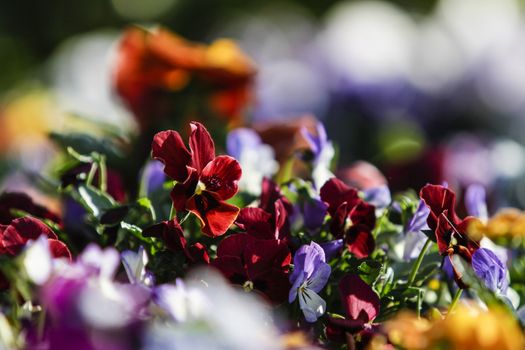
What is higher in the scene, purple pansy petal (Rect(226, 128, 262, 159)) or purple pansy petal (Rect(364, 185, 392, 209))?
purple pansy petal (Rect(364, 185, 392, 209))

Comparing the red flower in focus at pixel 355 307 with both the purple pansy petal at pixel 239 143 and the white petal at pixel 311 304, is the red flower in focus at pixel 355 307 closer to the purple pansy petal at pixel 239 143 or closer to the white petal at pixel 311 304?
the white petal at pixel 311 304

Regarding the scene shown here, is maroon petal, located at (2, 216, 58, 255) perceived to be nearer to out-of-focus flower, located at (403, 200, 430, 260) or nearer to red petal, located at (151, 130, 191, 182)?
red petal, located at (151, 130, 191, 182)

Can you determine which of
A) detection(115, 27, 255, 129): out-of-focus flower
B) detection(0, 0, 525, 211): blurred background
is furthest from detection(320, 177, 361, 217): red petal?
detection(115, 27, 255, 129): out-of-focus flower

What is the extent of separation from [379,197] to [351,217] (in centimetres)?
9

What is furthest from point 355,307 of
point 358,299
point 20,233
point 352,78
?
point 352,78

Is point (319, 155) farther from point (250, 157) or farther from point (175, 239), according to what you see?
point (175, 239)

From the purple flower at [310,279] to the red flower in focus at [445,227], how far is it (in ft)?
0.28

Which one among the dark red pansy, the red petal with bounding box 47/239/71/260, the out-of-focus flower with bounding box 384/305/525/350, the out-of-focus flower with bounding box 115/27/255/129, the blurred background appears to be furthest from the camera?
the blurred background

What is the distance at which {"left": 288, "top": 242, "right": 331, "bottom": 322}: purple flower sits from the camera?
0.61 m

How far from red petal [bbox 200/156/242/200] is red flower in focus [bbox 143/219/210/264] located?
0.04 metres

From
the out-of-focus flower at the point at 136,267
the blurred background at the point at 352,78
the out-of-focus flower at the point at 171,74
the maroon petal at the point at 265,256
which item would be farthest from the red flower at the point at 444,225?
the out-of-focus flower at the point at 171,74

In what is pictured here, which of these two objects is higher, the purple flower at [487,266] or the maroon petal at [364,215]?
the purple flower at [487,266]

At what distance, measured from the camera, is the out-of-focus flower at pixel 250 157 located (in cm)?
80

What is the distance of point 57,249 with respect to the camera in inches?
23.5
